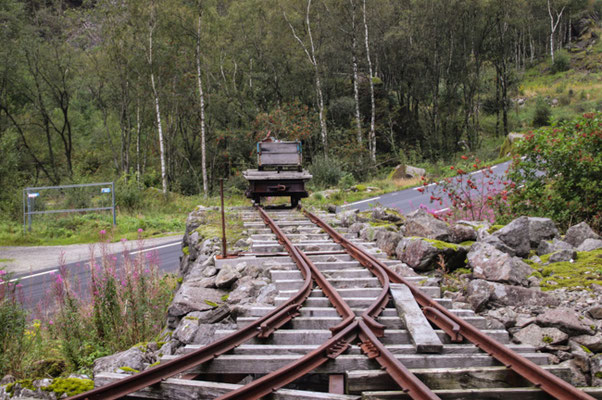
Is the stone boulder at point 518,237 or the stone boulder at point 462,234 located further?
the stone boulder at point 462,234

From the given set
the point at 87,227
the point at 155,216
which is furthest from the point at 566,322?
the point at 155,216

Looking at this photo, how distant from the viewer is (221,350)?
153 inches

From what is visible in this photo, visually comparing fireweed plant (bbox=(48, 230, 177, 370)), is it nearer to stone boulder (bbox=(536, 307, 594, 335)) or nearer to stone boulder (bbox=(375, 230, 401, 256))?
stone boulder (bbox=(375, 230, 401, 256))

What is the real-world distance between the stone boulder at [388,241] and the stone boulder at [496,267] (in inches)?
52.4

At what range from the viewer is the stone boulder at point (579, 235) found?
7613 mm

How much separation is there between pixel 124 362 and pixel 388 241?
183 inches

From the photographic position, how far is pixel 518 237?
7348mm

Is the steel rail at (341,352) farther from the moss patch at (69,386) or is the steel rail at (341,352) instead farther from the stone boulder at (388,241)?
the stone boulder at (388,241)

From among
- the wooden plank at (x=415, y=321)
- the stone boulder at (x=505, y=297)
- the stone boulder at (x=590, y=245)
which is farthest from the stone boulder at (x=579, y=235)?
the wooden plank at (x=415, y=321)

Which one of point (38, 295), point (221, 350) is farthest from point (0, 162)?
point (221, 350)

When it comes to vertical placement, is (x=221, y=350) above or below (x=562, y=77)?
below

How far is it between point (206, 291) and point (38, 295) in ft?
22.0

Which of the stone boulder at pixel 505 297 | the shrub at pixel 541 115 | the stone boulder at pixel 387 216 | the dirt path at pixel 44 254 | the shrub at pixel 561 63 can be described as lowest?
the dirt path at pixel 44 254

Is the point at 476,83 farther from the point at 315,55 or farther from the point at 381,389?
the point at 381,389
